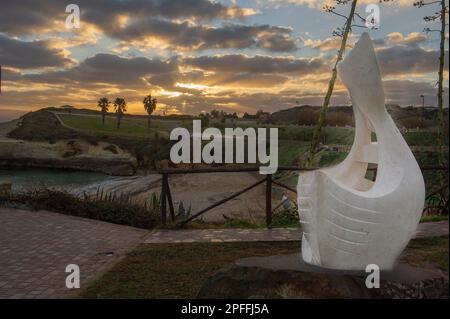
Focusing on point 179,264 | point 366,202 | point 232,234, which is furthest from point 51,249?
→ point 366,202

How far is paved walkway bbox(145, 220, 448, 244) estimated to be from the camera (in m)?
7.59

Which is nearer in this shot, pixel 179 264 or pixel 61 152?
pixel 179 264

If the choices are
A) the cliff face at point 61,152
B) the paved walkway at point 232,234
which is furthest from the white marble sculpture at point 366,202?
the cliff face at point 61,152

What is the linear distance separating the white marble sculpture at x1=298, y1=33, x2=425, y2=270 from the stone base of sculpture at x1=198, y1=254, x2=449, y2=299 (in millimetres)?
202

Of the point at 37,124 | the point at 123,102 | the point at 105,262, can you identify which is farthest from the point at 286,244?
the point at 37,124

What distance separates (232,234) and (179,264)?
2.11 m

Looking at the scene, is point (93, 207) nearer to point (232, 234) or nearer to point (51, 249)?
point (51, 249)

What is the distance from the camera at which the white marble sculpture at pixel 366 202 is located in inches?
160

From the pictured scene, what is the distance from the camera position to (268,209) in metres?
8.70

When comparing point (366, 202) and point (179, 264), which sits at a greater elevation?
point (366, 202)

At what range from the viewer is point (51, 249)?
6.90 meters

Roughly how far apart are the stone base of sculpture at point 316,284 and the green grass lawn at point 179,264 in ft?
0.87

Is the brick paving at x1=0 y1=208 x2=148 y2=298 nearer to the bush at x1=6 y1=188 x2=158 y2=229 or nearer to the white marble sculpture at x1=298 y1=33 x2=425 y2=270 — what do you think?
the bush at x1=6 y1=188 x2=158 y2=229

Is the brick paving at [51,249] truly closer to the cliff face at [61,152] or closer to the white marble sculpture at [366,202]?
the white marble sculpture at [366,202]
